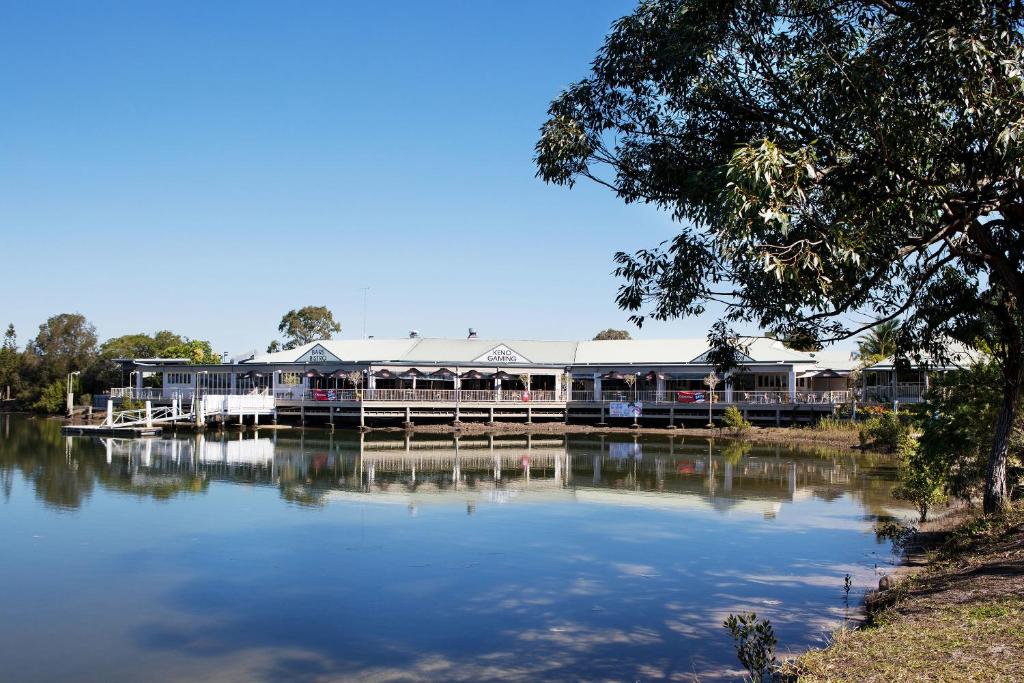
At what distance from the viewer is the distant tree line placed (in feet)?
232

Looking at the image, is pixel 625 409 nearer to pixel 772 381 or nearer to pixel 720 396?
pixel 720 396

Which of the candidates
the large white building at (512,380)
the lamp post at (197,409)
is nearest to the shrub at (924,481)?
the large white building at (512,380)

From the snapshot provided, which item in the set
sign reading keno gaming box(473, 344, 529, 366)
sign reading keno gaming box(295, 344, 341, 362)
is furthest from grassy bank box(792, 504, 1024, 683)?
sign reading keno gaming box(295, 344, 341, 362)

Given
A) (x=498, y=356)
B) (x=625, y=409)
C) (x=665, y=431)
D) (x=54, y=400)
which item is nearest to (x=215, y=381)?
(x=498, y=356)

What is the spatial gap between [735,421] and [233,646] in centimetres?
3549

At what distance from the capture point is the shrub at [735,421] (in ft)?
140

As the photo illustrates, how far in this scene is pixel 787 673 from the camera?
7.88 m

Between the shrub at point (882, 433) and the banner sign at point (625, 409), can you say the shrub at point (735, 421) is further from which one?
the shrub at point (882, 433)

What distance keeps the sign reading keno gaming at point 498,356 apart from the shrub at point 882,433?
2119 centimetres

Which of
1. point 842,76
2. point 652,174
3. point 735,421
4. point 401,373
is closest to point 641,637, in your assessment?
point 652,174

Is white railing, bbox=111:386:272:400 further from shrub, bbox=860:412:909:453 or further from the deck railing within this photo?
shrub, bbox=860:412:909:453

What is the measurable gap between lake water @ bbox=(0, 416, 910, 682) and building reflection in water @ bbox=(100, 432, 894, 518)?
0.20 metres

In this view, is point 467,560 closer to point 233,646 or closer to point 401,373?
point 233,646

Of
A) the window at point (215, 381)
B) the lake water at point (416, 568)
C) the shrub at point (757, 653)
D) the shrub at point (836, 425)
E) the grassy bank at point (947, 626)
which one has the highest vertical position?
the window at point (215, 381)
